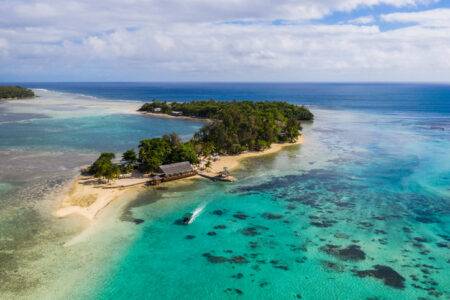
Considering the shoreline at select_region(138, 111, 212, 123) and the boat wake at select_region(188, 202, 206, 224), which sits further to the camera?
the shoreline at select_region(138, 111, 212, 123)

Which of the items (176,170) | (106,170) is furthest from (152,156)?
(106,170)

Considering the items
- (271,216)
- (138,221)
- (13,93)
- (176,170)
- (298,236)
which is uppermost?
(13,93)

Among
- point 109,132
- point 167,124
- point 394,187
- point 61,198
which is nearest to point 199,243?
point 61,198

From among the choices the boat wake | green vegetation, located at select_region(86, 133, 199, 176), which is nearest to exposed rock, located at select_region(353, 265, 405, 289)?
the boat wake

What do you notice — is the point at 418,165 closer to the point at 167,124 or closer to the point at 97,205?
the point at 97,205

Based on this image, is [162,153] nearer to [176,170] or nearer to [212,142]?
[176,170]

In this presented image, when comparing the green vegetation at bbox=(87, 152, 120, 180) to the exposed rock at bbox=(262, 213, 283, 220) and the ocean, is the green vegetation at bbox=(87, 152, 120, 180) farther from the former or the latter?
the exposed rock at bbox=(262, 213, 283, 220)

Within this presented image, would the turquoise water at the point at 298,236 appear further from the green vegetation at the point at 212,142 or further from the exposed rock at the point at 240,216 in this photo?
the green vegetation at the point at 212,142
